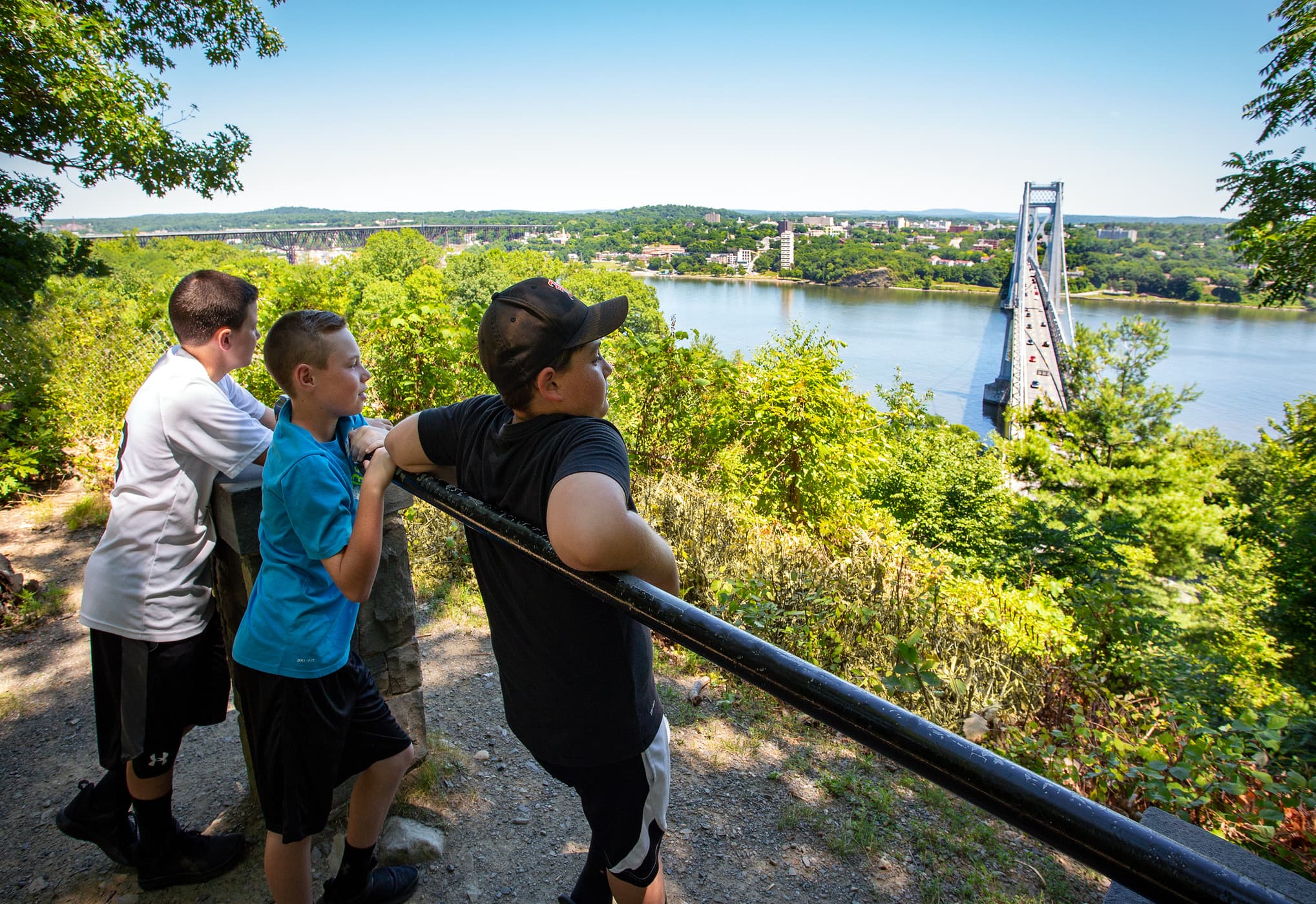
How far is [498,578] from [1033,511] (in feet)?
61.1

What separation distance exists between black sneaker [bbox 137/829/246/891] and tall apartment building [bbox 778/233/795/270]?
335ft

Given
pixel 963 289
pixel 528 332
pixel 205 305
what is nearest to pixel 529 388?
pixel 528 332

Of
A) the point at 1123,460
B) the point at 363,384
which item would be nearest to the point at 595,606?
the point at 363,384

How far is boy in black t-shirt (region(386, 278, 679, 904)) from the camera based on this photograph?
3.96 ft

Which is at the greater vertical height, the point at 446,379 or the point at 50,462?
the point at 446,379

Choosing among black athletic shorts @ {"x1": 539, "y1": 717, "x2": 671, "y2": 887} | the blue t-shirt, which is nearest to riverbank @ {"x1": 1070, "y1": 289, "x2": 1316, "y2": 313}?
black athletic shorts @ {"x1": 539, "y1": 717, "x2": 671, "y2": 887}

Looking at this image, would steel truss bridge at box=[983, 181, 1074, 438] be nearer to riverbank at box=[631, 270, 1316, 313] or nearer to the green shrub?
riverbank at box=[631, 270, 1316, 313]

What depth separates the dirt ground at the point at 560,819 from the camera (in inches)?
84.7

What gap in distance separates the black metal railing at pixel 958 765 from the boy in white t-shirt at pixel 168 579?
4.52 feet

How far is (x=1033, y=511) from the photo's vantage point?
1755 centimetres

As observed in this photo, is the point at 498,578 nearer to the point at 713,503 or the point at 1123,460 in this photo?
the point at 713,503

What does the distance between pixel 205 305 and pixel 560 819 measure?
75.2 inches

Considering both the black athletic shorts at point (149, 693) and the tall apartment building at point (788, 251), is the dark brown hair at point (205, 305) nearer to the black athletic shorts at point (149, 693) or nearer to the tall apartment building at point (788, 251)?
the black athletic shorts at point (149, 693)

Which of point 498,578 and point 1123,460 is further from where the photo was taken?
point 1123,460
